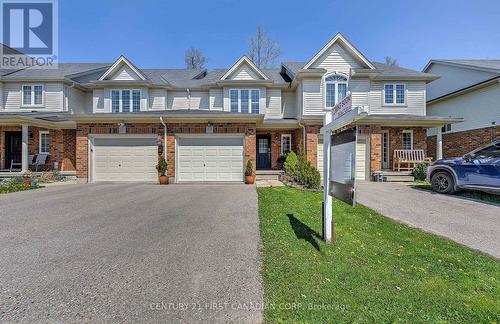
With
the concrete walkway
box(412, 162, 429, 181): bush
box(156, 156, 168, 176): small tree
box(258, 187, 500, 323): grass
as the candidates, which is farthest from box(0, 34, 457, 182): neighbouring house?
box(258, 187, 500, 323): grass

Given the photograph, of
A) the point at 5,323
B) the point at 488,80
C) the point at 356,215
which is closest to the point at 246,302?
the point at 5,323

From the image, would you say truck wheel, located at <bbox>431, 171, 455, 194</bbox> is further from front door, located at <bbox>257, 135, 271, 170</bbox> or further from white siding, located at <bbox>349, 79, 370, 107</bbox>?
front door, located at <bbox>257, 135, 271, 170</bbox>

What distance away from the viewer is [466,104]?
638 inches

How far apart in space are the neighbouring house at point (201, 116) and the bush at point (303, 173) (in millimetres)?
1723

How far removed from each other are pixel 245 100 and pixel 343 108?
1296cm

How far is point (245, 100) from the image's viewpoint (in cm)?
1609

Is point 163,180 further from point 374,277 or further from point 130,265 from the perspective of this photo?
point 374,277

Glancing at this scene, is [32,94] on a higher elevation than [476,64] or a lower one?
lower

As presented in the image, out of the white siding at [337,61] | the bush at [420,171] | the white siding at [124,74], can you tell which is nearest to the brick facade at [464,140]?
the bush at [420,171]

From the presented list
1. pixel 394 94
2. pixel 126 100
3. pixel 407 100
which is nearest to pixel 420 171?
pixel 407 100

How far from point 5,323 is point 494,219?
8792 mm

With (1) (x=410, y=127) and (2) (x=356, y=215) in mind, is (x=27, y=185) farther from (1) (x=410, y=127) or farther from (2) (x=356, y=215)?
(1) (x=410, y=127)

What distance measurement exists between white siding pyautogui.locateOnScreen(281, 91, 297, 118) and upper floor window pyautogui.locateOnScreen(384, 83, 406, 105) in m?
5.73

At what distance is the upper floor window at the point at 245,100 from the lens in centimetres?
1602
